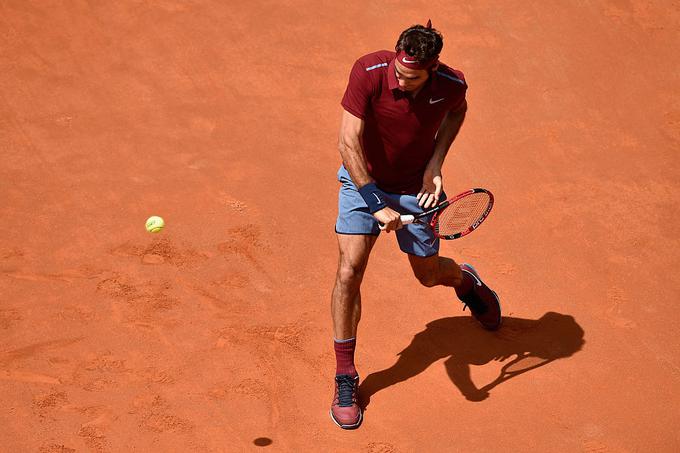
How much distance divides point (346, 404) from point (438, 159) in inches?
69.7

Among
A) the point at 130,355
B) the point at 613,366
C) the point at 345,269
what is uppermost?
the point at 345,269

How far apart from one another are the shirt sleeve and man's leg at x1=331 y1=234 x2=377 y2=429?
2.76 feet

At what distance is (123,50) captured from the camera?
991 centimetres

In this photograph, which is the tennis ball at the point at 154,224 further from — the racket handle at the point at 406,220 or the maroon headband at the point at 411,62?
the maroon headband at the point at 411,62

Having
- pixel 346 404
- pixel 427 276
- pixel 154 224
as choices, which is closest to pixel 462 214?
pixel 427 276

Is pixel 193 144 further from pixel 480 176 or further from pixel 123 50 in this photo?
pixel 480 176

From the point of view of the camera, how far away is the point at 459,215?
630 centimetres

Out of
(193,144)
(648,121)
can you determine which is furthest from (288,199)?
(648,121)

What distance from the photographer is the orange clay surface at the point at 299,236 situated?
20.4 ft

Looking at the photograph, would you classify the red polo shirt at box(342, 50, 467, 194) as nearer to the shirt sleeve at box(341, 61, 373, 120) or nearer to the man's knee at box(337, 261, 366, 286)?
the shirt sleeve at box(341, 61, 373, 120)

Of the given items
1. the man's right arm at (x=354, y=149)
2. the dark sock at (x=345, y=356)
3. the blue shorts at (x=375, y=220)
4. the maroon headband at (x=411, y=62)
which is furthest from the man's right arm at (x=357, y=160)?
the dark sock at (x=345, y=356)

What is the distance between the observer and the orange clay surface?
6219mm

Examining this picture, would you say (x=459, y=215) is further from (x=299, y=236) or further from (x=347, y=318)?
(x=299, y=236)

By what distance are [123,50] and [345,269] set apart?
5045 mm
